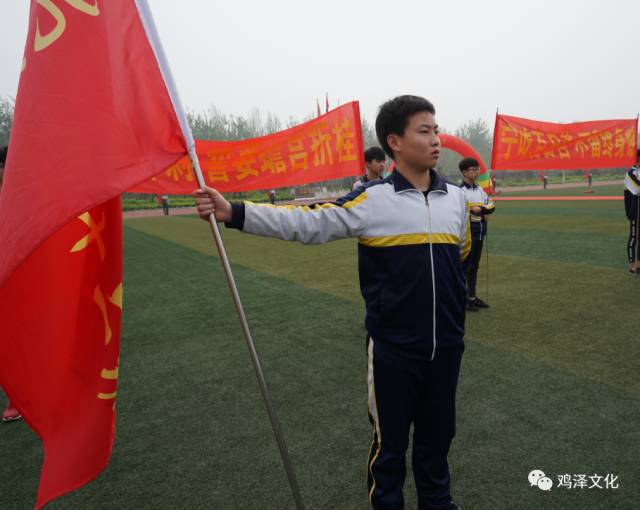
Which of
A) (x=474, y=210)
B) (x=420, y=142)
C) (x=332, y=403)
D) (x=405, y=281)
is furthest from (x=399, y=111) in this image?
(x=474, y=210)

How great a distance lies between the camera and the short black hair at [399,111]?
1906 mm

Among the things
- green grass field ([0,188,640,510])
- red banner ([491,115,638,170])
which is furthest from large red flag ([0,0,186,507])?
red banner ([491,115,638,170])

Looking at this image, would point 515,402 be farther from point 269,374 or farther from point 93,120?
point 93,120

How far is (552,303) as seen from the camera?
16.8 feet

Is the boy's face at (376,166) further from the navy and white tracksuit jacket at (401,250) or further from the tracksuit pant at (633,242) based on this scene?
the tracksuit pant at (633,242)

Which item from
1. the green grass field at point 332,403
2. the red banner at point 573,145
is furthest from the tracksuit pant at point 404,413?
the red banner at point 573,145

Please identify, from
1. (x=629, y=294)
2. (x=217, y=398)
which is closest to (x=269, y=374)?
(x=217, y=398)

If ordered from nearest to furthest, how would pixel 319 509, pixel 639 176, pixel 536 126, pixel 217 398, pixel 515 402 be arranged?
pixel 319 509 → pixel 515 402 → pixel 217 398 → pixel 639 176 → pixel 536 126

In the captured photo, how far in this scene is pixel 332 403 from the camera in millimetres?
3156

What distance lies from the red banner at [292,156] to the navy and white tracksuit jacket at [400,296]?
3.27 meters

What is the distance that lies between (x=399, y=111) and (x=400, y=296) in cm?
80

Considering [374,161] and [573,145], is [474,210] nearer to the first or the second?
[374,161]

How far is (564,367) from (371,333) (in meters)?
2.32

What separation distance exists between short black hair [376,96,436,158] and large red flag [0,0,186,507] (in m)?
0.89
